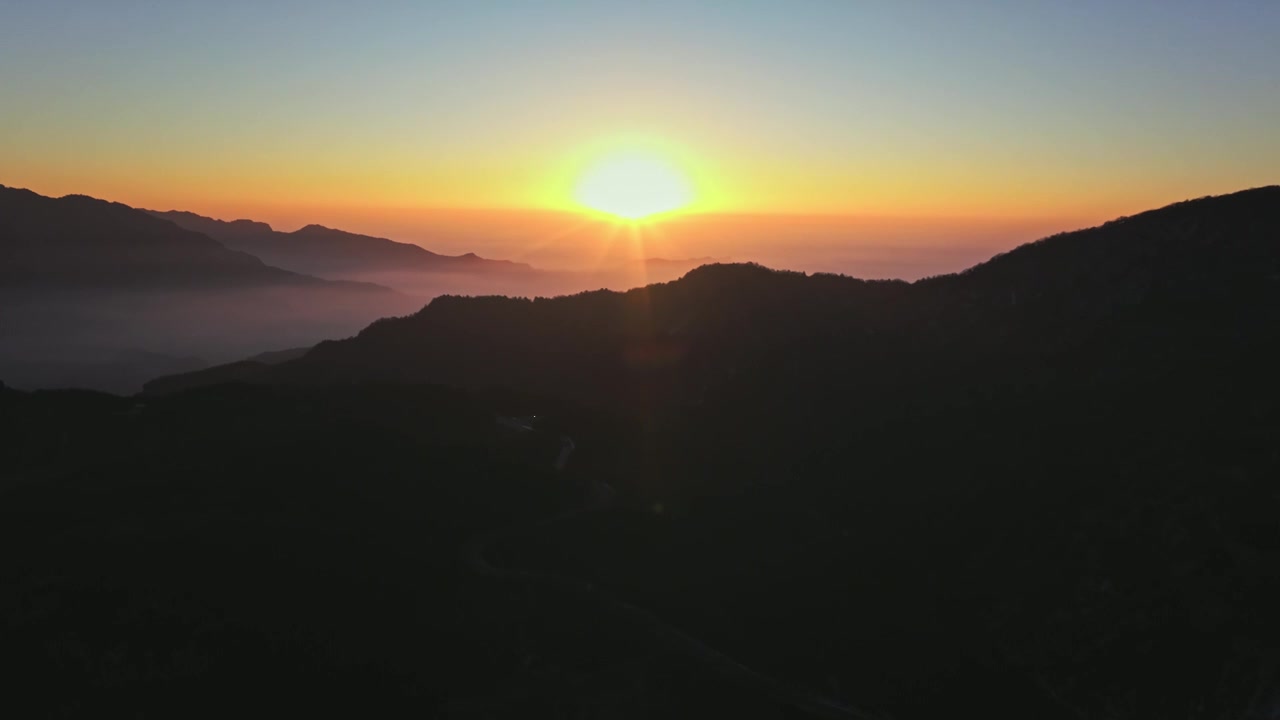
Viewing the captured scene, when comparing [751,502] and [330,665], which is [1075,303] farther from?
[330,665]

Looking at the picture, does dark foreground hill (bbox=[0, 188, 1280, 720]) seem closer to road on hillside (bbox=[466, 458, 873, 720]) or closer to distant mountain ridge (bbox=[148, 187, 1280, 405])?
road on hillside (bbox=[466, 458, 873, 720])

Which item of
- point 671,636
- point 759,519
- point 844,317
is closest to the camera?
point 671,636

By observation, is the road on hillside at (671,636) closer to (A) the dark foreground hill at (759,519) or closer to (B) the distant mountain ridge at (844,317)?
(A) the dark foreground hill at (759,519)

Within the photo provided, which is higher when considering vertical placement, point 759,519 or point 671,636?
point 759,519

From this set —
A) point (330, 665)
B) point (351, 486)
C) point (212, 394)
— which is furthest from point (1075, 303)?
point (212, 394)

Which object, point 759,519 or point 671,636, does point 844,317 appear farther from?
point 671,636

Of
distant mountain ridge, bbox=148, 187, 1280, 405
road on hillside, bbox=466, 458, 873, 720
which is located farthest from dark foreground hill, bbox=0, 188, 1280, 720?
distant mountain ridge, bbox=148, 187, 1280, 405

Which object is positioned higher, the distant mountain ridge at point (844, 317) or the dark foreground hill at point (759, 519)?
the distant mountain ridge at point (844, 317)

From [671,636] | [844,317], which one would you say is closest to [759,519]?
[671,636]

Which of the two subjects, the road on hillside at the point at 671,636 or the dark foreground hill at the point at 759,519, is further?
the dark foreground hill at the point at 759,519

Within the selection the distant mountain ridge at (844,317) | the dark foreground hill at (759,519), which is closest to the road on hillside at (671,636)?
the dark foreground hill at (759,519)
